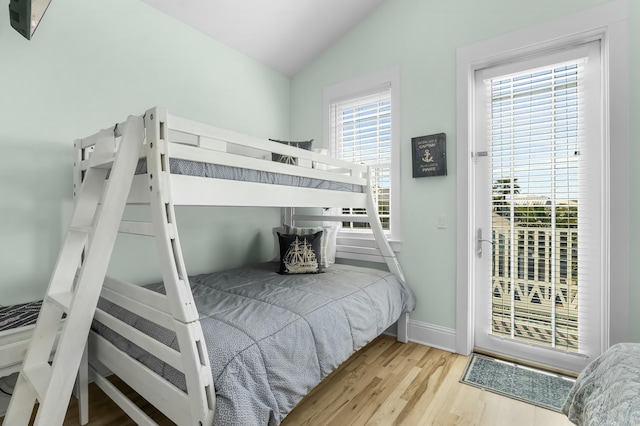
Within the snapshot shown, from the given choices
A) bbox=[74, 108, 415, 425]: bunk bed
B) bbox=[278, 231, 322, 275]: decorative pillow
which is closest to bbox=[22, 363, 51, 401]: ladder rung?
bbox=[74, 108, 415, 425]: bunk bed

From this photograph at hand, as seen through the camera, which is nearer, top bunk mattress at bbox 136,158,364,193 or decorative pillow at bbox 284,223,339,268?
top bunk mattress at bbox 136,158,364,193

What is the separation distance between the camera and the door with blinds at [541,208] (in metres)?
2.05

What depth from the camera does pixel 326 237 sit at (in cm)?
276

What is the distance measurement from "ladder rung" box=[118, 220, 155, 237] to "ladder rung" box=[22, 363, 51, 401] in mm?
619

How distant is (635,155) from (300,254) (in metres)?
2.18

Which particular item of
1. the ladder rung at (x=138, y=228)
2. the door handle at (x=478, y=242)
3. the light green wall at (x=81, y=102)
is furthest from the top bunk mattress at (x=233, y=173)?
the door handle at (x=478, y=242)

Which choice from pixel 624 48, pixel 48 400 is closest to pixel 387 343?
pixel 48 400

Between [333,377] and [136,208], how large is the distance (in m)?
1.75

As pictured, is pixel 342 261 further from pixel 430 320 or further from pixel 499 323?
pixel 499 323

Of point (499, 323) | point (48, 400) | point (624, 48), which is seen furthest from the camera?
point (499, 323)

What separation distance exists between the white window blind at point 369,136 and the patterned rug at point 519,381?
4.14 feet

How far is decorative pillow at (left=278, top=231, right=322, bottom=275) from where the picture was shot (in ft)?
8.07

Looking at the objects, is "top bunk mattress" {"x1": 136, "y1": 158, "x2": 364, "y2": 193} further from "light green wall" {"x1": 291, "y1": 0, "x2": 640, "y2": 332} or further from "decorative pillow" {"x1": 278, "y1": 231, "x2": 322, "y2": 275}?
"light green wall" {"x1": 291, "y1": 0, "x2": 640, "y2": 332}

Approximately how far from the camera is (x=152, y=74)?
2.29 metres
